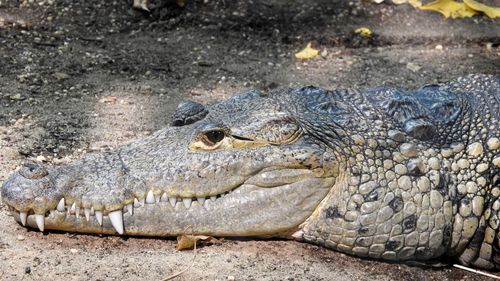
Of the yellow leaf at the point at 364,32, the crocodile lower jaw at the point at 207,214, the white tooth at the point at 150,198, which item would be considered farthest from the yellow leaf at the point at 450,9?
the white tooth at the point at 150,198

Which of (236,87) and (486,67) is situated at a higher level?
(486,67)

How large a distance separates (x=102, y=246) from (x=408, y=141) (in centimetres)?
179

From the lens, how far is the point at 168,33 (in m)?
7.88

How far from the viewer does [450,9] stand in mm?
8234

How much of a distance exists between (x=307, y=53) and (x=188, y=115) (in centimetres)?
299

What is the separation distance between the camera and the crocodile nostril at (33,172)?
14.5 ft

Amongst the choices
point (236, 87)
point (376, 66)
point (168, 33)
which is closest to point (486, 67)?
point (376, 66)

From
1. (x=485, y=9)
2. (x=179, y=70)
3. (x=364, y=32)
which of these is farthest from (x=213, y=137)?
(x=485, y=9)

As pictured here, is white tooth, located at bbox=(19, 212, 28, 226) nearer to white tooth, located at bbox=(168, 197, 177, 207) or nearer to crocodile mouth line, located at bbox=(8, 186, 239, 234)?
crocodile mouth line, located at bbox=(8, 186, 239, 234)

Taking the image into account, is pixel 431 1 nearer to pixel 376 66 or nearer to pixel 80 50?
pixel 376 66

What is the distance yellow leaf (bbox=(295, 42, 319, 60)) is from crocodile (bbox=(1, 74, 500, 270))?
288 centimetres

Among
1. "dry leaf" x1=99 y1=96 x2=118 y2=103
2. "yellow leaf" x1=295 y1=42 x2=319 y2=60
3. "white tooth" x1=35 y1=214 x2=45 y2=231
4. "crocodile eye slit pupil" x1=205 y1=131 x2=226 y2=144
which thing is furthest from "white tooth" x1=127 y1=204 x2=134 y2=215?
"yellow leaf" x1=295 y1=42 x2=319 y2=60

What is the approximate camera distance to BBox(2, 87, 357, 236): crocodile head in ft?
14.5

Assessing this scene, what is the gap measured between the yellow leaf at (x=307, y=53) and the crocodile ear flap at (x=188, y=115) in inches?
113
